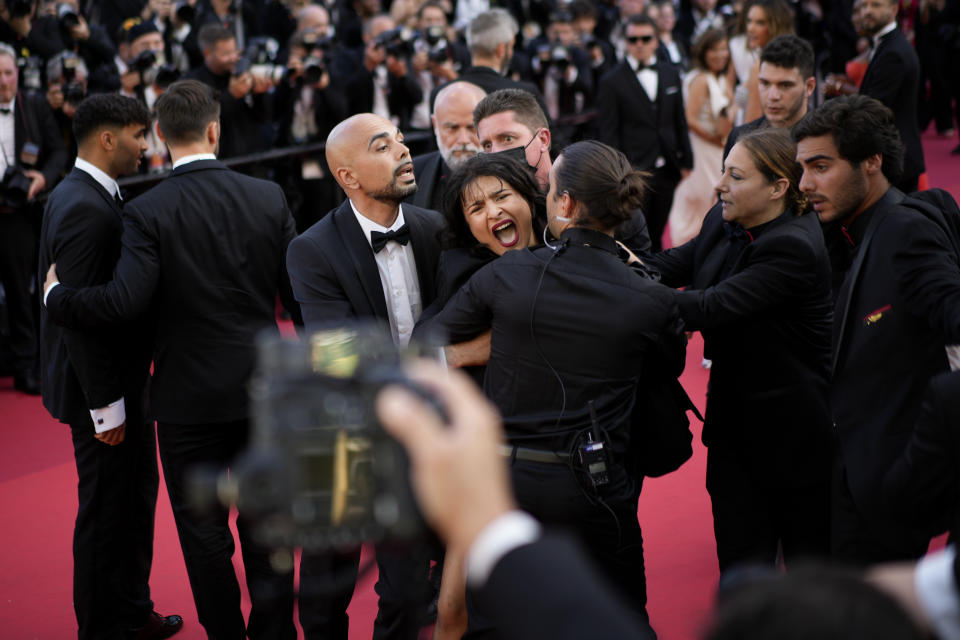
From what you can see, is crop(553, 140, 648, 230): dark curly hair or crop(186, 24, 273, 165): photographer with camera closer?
crop(553, 140, 648, 230): dark curly hair

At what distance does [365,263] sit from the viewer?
2.89 meters

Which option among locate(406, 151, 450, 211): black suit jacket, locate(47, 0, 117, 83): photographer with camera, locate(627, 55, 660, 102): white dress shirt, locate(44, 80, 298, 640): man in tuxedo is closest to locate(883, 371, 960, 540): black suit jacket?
locate(44, 80, 298, 640): man in tuxedo

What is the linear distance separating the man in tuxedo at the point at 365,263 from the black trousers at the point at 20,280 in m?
3.39

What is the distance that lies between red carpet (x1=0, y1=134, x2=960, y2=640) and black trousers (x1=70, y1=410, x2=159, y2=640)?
250mm

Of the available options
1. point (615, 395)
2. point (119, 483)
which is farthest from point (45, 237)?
point (615, 395)

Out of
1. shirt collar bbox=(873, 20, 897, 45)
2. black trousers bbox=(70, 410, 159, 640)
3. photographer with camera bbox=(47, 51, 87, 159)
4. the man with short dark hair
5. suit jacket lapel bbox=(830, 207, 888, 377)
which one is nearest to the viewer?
suit jacket lapel bbox=(830, 207, 888, 377)

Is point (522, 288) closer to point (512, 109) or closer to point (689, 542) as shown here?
point (512, 109)

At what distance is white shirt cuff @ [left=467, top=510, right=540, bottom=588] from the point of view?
1038 mm

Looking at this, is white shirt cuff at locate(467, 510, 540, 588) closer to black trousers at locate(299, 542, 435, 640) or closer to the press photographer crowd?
the press photographer crowd

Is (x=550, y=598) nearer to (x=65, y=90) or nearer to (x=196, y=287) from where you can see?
(x=196, y=287)

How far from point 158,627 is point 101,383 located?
0.87 metres

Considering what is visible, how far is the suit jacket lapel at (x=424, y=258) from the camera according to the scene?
3.01 meters

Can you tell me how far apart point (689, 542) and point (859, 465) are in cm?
145

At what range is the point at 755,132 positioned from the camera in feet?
9.57
